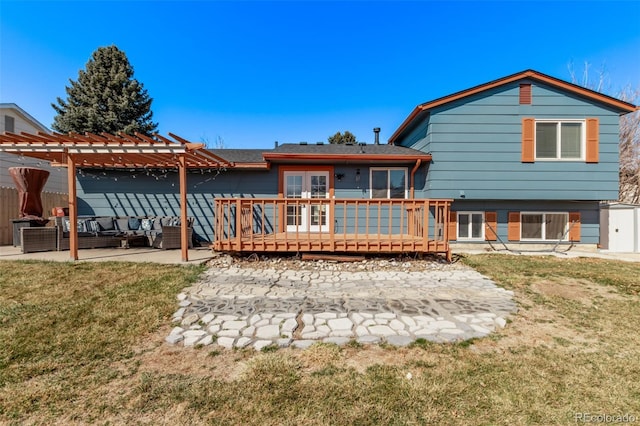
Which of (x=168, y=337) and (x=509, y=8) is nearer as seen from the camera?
(x=168, y=337)

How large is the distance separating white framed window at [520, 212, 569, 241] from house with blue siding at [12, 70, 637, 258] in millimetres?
29

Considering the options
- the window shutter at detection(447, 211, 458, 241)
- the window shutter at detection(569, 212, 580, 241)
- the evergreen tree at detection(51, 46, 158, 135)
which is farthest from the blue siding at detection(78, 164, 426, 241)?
the evergreen tree at detection(51, 46, 158, 135)

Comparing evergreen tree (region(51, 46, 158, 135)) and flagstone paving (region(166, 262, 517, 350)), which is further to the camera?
evergreen tree (region(51, 46, 158, 135))

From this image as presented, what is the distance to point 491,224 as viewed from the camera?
24.8 ft

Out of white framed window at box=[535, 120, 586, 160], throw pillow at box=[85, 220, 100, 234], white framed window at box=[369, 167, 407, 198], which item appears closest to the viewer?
white framed window at box=[535, 120, 586, 160]

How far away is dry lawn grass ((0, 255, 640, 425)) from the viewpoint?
170 cm

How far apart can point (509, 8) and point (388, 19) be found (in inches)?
153

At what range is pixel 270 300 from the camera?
11.8ft

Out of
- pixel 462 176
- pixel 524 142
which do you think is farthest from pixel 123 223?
pixel 524 142

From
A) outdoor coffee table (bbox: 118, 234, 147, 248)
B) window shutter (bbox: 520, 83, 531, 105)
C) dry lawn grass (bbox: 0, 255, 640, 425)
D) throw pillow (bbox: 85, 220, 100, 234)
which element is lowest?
dry lawn grass (bbox: 0, 255, 640, 425)

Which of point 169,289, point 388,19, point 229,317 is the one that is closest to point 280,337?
point 229,317

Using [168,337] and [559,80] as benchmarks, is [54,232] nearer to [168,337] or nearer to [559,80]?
[168,337]

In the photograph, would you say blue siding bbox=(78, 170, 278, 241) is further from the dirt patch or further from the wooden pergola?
the dirt patch

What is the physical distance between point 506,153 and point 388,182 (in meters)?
3.17
